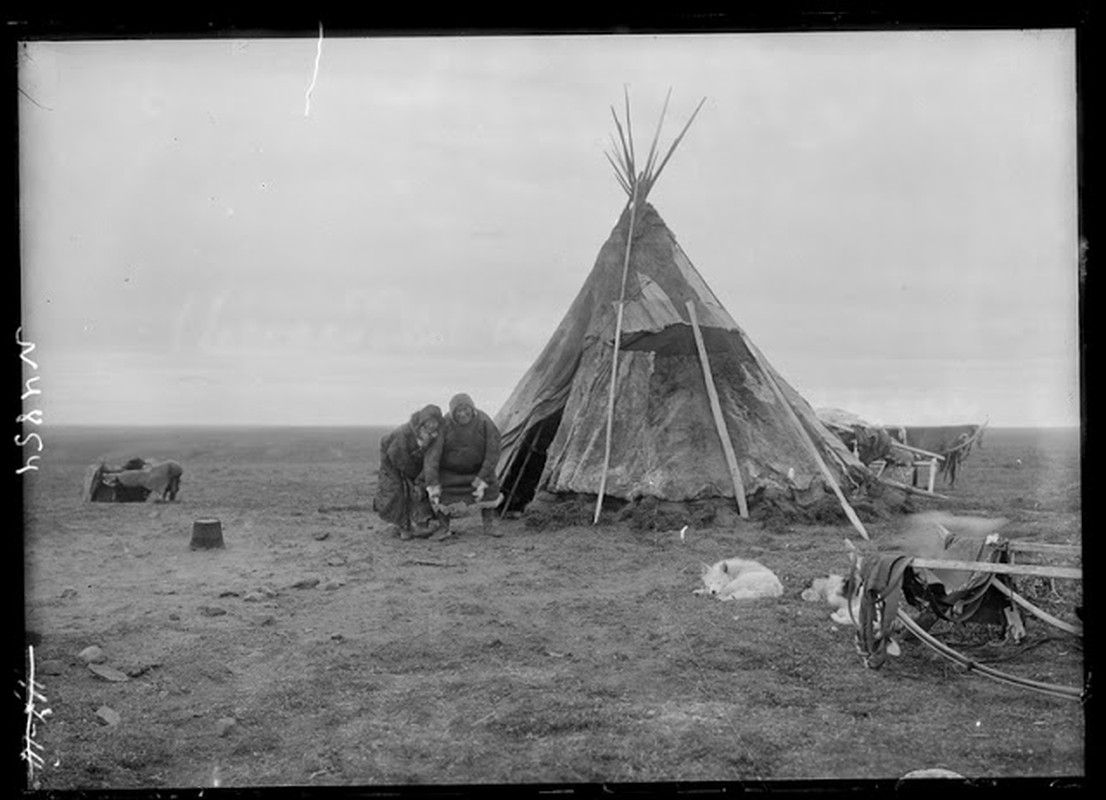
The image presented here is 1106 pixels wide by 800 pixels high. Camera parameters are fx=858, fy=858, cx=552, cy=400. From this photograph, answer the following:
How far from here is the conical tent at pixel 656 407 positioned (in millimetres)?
4480

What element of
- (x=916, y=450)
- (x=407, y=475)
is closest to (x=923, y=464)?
(x=916, y=450)

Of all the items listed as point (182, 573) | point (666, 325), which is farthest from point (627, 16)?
point (182, 573)

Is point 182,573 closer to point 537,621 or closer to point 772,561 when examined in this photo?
point 537,621

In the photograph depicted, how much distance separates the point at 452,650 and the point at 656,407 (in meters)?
1.74

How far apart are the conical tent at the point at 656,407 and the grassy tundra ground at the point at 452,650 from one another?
41cm

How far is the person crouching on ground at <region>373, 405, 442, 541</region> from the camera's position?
425 cm

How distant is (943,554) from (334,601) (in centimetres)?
282

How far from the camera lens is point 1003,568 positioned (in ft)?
11.7

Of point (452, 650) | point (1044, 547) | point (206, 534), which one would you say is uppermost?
point (1044, 547)

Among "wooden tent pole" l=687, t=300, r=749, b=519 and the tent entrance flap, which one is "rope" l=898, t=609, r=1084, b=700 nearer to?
"wooden tent pole" l=687, t=300, r=749, b=519

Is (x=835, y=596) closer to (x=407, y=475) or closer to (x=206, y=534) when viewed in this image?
(x=407, y=475)

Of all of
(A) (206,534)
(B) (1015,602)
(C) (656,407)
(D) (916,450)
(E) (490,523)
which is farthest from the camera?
(C) (656,407)

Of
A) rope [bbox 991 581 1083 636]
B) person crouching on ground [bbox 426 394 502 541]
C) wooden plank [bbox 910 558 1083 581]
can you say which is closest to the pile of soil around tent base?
person crouching on ground [bbox 426 394 502 541]

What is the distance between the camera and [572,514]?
14.7 feet
